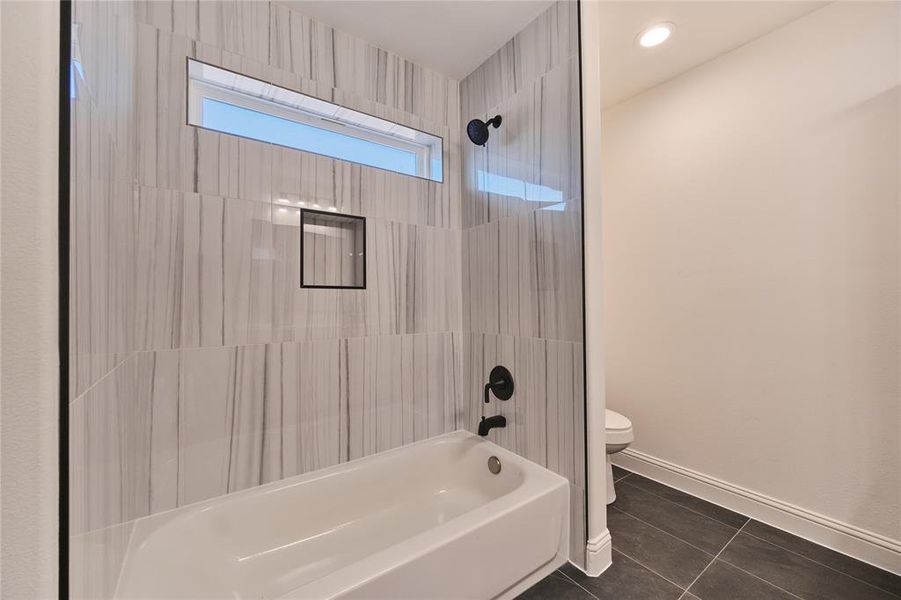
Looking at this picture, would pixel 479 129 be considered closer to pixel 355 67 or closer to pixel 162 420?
pixel 355 67

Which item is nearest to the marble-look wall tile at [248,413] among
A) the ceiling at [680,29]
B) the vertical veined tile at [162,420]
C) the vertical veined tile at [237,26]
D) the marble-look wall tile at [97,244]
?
the vertical veined tile at [162,420]

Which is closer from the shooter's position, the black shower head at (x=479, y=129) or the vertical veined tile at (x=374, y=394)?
the vertical veined tile at (x=374, y=394)

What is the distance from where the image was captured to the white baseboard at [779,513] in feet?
4.83

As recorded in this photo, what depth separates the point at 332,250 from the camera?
66.7 inches

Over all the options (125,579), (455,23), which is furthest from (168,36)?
(125,579)

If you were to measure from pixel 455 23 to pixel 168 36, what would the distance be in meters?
1.24

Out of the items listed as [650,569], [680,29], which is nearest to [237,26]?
[680,29]

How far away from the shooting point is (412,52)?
1.89 m

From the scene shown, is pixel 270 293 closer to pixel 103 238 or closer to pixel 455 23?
pixel 103 238

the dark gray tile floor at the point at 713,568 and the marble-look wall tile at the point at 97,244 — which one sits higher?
the marble-look wall tile at the point at 97,244

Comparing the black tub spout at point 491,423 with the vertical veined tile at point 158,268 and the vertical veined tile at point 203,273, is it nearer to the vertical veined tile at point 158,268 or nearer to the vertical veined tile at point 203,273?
the vertical veined tile at point 203,273

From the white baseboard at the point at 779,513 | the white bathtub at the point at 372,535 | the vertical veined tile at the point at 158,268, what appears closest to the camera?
the white bathtub at the point at 372,535

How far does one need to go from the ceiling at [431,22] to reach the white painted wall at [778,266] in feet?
3.93

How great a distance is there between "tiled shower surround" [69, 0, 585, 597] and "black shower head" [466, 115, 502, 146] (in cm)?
8
